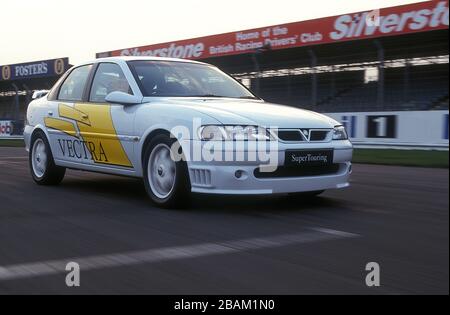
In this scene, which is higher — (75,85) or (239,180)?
(75,85)

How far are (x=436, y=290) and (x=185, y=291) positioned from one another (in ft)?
4.19

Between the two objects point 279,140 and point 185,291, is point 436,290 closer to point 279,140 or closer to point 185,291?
point 185,291

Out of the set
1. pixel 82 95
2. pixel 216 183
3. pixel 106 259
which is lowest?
pixel 106 259

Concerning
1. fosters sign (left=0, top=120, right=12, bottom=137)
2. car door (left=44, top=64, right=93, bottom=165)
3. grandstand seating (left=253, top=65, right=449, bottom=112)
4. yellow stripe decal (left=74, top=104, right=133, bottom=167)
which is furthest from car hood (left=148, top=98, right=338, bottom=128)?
fosters sign (left=0, top=120, right=12, bottom=137)

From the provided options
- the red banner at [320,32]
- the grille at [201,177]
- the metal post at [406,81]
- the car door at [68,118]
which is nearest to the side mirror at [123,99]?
the car door at [68,118]

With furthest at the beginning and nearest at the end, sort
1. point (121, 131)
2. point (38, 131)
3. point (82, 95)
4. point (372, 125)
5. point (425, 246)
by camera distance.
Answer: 1. point (372, 125)
2. point (38, 131)
3. point (82, 95)
4. point (121, 131)
5. point (425, 246)

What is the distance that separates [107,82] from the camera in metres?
6.68

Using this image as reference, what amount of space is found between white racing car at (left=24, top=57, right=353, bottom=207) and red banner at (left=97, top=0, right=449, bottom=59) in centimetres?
1227

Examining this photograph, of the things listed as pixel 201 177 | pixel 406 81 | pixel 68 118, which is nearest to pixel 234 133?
pixel 201 177

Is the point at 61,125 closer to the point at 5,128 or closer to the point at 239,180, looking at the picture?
the point at 239,180

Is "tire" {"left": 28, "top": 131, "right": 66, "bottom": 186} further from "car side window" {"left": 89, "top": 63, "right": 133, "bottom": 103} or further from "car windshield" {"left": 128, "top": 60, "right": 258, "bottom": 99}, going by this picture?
"car windshield" {"left": 128, "top": 60, "right": 258, "bottom": 99}

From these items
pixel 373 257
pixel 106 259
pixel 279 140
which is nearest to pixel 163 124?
pixel 279 140

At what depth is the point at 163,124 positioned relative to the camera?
5562mm

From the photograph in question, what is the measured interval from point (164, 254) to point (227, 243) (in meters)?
0.51
